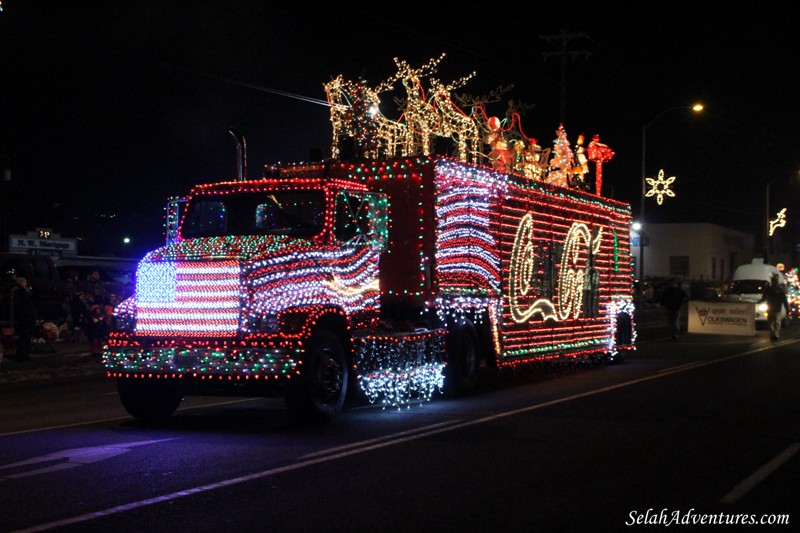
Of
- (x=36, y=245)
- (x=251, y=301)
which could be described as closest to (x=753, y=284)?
(x=36, y=245)

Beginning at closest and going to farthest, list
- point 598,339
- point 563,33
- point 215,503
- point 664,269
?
1. point 215,503
2. point 598,339
3. point 563,33
4. point 664,269

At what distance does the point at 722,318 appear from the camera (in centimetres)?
3312

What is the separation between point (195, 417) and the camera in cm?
1305

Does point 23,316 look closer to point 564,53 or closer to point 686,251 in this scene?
point 564,53

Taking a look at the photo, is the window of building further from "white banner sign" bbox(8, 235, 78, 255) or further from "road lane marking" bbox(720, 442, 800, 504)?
"road lane marking" bbox(720, 442, 800, 504)

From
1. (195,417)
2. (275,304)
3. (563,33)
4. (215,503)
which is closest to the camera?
(215,503)

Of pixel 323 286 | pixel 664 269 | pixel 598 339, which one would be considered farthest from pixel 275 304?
pixel 664 269

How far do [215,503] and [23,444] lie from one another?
3664 millimetres

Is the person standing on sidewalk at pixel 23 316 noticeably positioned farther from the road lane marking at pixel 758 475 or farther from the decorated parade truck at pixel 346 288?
the road lane marking at pixel 758 475

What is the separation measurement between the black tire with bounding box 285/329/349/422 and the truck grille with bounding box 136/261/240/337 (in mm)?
912

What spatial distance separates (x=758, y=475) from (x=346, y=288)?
5.56 m

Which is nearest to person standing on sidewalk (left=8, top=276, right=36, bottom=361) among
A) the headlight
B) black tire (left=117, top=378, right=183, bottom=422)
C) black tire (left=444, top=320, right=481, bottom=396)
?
black tire (left=117, top=378, right=183, bottom=422)

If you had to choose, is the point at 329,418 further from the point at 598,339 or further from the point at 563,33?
the point at 563,33

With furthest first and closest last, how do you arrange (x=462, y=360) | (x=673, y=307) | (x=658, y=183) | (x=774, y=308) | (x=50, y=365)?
(x=658, y=183) → (x=673, y=307) → (x=774, y=308) → (x=50, y=365) → (x=462, y=360)
